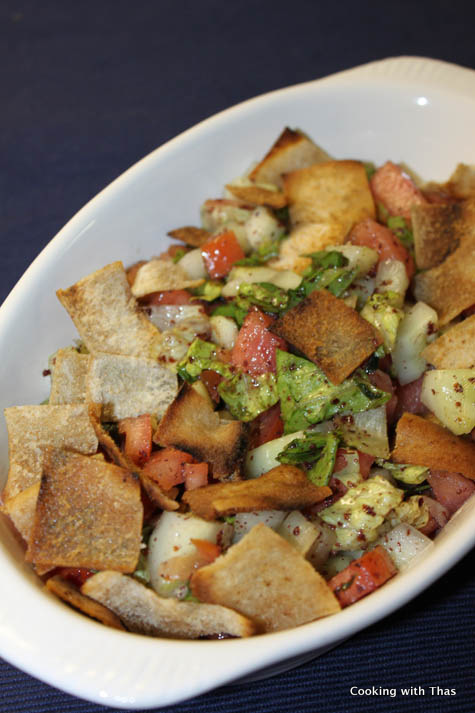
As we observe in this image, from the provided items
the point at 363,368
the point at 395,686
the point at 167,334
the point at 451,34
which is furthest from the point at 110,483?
the point at 451,34

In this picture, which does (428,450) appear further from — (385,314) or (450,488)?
(385,314)

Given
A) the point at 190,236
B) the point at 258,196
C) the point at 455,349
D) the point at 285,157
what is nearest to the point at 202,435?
the point at 455,349

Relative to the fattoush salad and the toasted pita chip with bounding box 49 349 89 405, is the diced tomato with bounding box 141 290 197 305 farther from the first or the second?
the toasted pita chip with bounding box 49 349 89 405

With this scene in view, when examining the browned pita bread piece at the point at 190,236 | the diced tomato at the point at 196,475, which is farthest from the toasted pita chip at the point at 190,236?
the diced tomato at the point at 196,475

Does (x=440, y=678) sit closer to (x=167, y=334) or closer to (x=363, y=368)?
(x=363, y=368)

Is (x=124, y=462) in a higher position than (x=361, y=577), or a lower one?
higher
